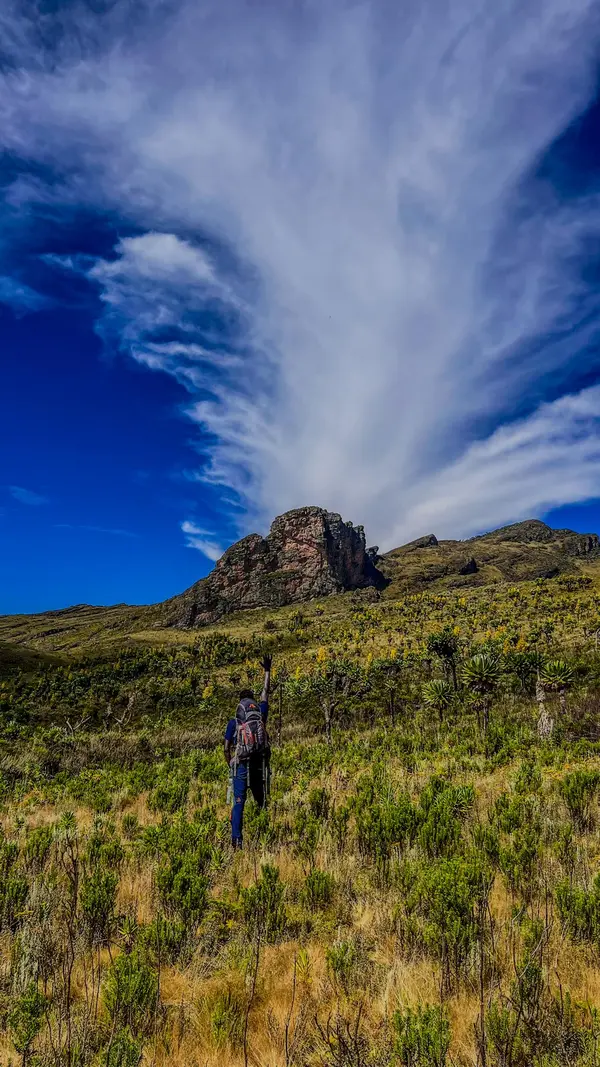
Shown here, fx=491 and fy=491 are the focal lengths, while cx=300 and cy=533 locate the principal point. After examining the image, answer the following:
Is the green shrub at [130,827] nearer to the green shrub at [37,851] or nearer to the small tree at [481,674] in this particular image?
the green shrub at [37,851]

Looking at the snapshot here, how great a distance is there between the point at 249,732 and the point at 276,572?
154545 millimetres

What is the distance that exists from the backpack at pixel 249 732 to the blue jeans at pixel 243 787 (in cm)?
16

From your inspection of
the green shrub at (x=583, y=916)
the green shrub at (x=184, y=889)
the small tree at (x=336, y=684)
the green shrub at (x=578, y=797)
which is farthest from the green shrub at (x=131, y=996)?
the small tree at (x=336, y=684)

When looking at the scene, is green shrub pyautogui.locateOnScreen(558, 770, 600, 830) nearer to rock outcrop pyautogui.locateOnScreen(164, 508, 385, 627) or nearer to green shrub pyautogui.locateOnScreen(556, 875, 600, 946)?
green shrub pyautogui.locateOnScreen(556, 875, 600, 946)

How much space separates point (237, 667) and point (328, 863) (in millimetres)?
A: 57687

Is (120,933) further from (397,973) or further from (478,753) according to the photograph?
(478,753)

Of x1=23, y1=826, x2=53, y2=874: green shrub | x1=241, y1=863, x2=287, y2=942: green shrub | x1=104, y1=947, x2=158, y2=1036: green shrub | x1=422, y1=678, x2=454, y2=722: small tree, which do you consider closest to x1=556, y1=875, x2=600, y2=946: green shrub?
A: x1=241, y1=863, x2=287, y2=942: green shrub

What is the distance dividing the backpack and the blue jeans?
6.1 inches

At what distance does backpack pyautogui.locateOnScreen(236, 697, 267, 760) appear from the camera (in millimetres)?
6465

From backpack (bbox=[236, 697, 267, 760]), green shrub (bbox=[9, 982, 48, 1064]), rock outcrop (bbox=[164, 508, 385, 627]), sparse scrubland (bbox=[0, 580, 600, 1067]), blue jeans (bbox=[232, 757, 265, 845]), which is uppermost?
rock outcrop (bbox=[164, 508, 385, 627])

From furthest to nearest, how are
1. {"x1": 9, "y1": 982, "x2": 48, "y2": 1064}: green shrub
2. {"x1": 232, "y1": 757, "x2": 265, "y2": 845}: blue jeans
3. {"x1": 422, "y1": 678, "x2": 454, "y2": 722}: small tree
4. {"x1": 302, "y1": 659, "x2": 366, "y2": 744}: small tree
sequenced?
{"x1": 302, "y1": 659, "x2": 366, "y2": 744}: small tree, {"x1": 422, "y1": 678, "x2": 454, "y2": 722}: small tree, {"x1": 232, "y1": 757, "x2": 265, "y2": 845}: blue jeans, {"x1": 9, "y1": 982, "x2": 48, "y2": 1064}: green shrub

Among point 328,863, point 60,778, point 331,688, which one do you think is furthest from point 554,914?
point 331,688

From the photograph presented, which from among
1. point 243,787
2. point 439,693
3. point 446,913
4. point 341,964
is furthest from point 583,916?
point 439,693

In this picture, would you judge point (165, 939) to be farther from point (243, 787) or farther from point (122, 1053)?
point (243, 787)
